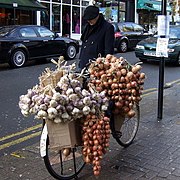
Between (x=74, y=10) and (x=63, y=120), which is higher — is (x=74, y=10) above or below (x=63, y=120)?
above

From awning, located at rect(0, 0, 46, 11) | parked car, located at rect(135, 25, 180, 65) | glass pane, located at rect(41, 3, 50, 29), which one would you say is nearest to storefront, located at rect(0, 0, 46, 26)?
awning, located at rect(0, 0, 46, 11)

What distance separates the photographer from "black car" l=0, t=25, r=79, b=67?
12599mm

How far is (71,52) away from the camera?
50.3ft

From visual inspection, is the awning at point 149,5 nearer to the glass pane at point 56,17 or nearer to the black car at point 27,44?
the glass pane at point 56,17

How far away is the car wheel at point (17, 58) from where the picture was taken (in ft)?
41.7

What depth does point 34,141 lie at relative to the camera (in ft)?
17.5

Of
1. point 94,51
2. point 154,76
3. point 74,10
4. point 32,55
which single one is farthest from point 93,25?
point 74,10

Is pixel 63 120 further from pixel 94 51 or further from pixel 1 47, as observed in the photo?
pixel 1 47

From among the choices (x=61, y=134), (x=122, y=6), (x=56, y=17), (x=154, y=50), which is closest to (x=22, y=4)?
(x=56, y=17)

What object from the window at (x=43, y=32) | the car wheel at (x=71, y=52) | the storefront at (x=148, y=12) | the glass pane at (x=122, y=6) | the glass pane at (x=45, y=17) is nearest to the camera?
the window at (x=43, y=32)

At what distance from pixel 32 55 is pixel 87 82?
9.77m

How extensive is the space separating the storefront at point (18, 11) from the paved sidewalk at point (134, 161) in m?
Answer: 13.8

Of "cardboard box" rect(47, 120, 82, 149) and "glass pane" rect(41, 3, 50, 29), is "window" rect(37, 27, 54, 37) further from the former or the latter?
"cardboard box" rect(47, 120, 82, 149)

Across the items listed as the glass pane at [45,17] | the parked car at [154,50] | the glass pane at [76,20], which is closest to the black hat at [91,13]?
the parked car at [154,50]
